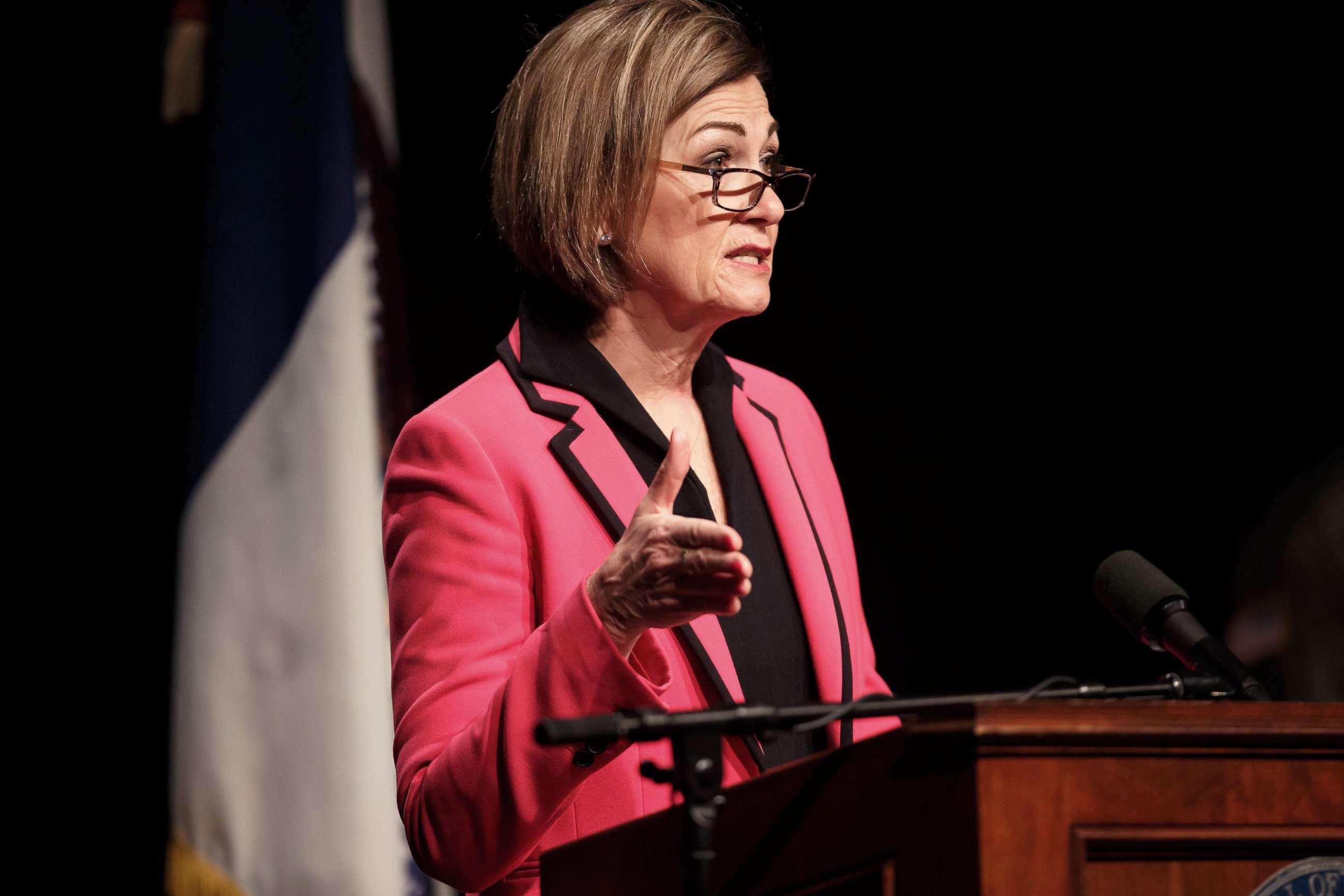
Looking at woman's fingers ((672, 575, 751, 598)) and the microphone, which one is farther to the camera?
the microphone

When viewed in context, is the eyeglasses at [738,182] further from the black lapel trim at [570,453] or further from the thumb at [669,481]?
Answer: the thumb at [669,481]

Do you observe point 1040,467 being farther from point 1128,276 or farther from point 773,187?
point 773,187

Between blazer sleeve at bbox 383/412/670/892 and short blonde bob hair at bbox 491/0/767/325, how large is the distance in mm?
329

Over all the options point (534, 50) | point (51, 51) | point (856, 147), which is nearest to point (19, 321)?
point (51, 51)

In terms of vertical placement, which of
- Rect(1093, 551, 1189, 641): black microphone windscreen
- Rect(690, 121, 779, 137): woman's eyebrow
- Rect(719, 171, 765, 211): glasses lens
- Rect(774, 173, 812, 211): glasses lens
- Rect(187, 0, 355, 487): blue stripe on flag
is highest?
Rect(187, 0, 355, 487): blue stripe on flag

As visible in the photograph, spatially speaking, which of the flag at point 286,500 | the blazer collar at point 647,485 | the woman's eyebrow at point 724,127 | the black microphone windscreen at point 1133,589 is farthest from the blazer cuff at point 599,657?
the flag at point 286,500

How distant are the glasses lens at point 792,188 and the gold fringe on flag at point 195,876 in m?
1.80

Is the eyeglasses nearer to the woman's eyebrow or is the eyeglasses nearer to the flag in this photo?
the woman's eyebrow

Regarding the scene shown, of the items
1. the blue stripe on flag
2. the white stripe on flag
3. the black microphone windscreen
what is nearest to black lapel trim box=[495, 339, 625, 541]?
the black microphone windscreen

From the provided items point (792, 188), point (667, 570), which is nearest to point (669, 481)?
point (667, 570)

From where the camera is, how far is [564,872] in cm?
122

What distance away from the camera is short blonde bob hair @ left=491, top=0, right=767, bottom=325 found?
1687 mm

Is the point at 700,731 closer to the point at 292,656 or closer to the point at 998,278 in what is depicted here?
the point at 292,656

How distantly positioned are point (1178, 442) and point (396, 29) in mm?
2154
